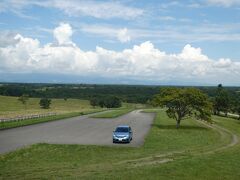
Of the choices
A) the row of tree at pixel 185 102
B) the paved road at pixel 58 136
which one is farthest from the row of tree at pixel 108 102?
the paved road at pixel 58 136

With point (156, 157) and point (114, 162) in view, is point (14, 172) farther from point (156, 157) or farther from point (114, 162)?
point (156, 157)

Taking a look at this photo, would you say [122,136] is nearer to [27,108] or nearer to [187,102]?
[187,102]

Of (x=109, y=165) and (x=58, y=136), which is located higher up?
(x=109, y=165)

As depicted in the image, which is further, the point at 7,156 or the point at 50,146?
the point at 50,146

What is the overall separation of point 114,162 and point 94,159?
2.21 metres

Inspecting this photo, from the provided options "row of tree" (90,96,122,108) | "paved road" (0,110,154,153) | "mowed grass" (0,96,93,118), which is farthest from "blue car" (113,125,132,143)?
"row of tree" (90,96,122,108)

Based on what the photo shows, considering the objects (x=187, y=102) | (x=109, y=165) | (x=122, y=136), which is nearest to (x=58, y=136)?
(x=122, y=136)

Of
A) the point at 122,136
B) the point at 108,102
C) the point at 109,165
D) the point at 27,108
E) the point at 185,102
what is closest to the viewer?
the point at 109,165

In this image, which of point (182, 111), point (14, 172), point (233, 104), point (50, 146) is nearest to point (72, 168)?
point (14, 172)

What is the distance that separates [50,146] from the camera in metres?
31.3

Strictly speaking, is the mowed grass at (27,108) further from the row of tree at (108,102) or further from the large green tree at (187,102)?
the large green tree at (187,102)

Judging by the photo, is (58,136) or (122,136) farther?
(58,136)

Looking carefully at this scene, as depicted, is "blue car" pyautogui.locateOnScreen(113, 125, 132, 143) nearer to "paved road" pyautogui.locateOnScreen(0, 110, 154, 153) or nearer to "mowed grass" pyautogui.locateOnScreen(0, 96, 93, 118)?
"paved road" pyautogui.locateOnScreen(0, 110, 154, 153)

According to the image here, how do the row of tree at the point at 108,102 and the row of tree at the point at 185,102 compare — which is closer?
the row of tree at the point at 185,102
